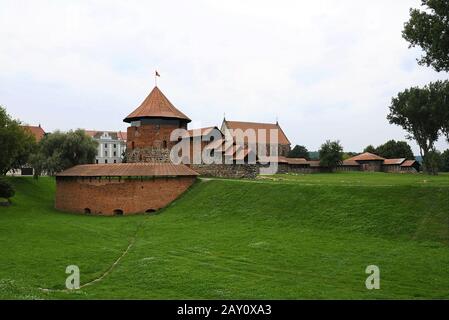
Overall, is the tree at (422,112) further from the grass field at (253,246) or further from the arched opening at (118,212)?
the arched opening at (118,212)

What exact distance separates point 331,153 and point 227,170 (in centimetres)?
2939

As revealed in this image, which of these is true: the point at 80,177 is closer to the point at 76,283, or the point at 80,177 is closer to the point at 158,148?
the point at 158,148

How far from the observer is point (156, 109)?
42.2 m

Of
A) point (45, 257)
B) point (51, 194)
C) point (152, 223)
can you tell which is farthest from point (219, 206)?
point (51, 194)

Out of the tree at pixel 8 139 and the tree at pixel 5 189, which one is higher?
the tree at pixel 8 139

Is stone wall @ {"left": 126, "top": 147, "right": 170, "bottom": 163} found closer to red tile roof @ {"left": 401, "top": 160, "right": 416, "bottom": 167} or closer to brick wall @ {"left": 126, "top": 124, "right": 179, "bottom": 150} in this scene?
brick wall @ {"left": 126, "top": 124, "right": 179, "bottom": 150}

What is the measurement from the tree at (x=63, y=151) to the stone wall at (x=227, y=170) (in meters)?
14.7

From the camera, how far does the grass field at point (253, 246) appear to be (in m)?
13.0

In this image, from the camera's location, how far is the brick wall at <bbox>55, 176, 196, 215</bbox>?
3288 cm

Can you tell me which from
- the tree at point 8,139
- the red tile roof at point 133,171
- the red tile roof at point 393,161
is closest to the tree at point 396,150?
the red tile roof at point 393,161

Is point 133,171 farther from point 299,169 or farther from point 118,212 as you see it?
point 299,169

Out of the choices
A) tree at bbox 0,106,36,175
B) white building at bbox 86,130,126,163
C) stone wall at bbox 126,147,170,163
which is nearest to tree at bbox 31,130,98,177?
tree at bbox 0,106,36,175

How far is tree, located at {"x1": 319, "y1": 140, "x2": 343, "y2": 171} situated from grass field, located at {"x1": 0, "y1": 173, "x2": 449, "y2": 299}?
36437mm
